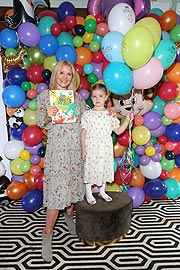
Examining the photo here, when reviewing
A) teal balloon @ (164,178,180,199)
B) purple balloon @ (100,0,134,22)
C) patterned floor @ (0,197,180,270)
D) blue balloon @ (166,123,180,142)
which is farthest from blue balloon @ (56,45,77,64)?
teal balloon @ (164,178,180,199)

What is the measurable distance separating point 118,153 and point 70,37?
1.37 metres

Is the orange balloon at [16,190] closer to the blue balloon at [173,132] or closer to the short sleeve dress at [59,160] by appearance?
the short sleeve dress at [59,160]

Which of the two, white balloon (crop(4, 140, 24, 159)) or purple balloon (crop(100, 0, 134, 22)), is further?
white balloon (crop(4, 140, 24, 159))

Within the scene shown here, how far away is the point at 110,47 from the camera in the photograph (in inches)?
116

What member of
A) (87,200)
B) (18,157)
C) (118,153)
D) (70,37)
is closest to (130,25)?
(70,37)

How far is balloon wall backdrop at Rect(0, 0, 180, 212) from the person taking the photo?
3.46 m

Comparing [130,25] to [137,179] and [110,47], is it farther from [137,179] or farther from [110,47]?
[137,179]

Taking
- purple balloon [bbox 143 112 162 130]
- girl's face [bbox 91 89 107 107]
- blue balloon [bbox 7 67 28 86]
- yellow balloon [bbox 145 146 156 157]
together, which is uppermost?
blue balloon [bbox 7 67 28 86]

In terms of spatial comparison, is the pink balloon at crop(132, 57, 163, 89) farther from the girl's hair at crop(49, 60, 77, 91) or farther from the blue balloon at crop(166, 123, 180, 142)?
the blue balloon at crop(166, 123, 180, 142)

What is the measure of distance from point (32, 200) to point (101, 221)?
1007mm

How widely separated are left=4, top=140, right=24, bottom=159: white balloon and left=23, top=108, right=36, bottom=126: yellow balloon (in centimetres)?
30

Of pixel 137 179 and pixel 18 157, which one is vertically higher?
pixel 18 157

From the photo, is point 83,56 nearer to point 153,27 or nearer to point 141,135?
point 153,27

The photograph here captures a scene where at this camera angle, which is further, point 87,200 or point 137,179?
point 137,179
